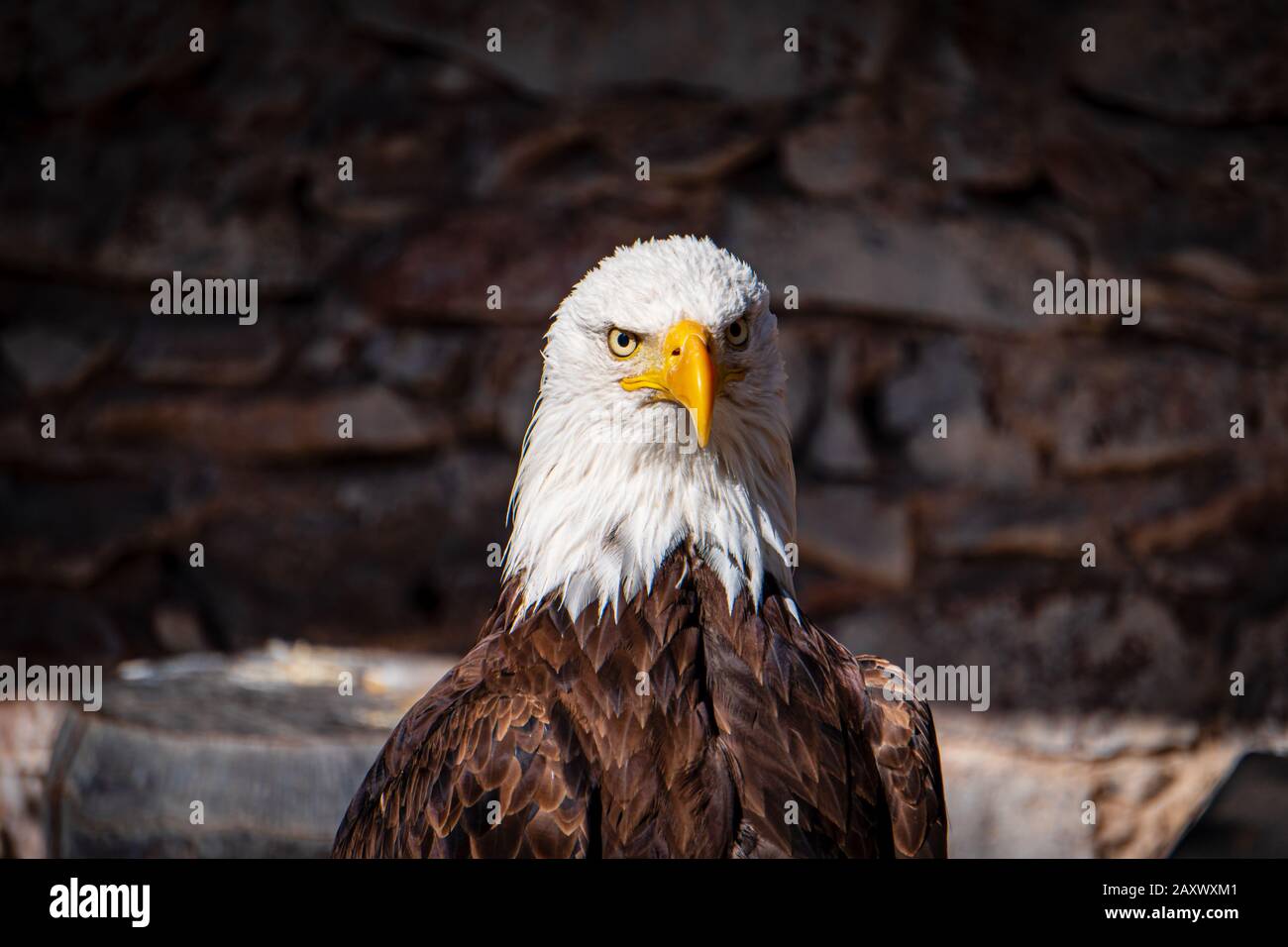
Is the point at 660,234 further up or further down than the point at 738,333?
further up

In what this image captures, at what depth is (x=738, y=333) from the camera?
1.78 meters

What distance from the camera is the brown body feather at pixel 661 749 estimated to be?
5.38 feet

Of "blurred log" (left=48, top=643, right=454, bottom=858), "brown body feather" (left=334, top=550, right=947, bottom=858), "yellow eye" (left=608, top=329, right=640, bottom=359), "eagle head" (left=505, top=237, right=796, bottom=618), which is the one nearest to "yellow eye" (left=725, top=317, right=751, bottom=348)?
"eagle head" (left=505, top=237, right=796, bottom=618)

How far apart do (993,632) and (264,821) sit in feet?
6.60

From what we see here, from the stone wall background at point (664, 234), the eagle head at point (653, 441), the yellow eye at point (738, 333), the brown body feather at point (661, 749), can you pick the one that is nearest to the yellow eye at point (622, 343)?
the eagle head at point (653, 441)

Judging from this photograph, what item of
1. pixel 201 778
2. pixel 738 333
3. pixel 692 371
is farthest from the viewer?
pixel 201 778

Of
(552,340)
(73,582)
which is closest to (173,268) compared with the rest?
(73,582)

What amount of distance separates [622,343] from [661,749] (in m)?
0.55

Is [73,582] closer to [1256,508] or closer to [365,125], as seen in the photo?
[365,125]

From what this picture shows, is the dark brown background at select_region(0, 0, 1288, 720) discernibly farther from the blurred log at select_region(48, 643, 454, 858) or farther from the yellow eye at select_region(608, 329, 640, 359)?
the yellow eye at select_region(608, 329, 640, 359)

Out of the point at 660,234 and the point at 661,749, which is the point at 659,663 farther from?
the point at 660,234

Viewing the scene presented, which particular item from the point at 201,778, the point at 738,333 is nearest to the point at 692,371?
the point at 738,333

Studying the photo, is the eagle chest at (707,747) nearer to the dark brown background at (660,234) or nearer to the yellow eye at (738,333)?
the yellow eye at (738,333)

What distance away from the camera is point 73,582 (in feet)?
12.1
